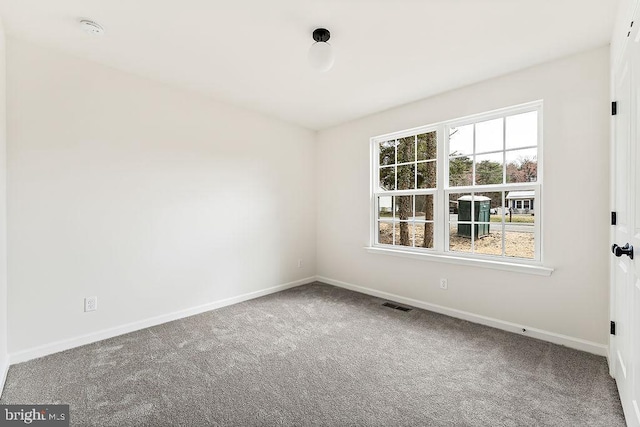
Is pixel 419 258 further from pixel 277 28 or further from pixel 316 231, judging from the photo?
pixel 277 28

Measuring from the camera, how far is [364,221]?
4.03 meters

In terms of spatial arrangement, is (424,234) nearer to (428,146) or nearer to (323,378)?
(428,146)

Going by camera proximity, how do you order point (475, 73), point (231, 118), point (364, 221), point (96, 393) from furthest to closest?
1. point (364, 221)
2. point (231, 118)
3. point (475, 73)
4. point (96, 393)

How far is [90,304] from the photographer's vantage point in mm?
2555

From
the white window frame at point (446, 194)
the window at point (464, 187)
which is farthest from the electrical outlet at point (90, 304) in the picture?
the window at point (464, 187)

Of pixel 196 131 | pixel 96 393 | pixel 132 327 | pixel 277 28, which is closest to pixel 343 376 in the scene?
pixel 96 393

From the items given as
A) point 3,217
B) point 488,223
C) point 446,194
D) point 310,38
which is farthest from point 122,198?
point 488,223

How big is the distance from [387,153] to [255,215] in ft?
6.32

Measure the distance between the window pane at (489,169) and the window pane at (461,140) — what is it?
16 cm

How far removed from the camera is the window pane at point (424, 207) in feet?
11.3

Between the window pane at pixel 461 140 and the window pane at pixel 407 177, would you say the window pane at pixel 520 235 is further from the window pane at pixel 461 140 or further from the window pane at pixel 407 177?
the window pane at pixel 407 177

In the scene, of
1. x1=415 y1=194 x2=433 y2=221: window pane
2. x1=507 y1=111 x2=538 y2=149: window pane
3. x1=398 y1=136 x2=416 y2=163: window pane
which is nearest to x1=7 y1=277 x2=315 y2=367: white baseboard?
x1=415 y1=194 x2=433 y2=221: window pane

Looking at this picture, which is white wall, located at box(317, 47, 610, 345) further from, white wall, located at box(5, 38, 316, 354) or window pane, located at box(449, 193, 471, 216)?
white wall, located at box(5, 38, 316, 354)

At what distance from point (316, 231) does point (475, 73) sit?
292cm
